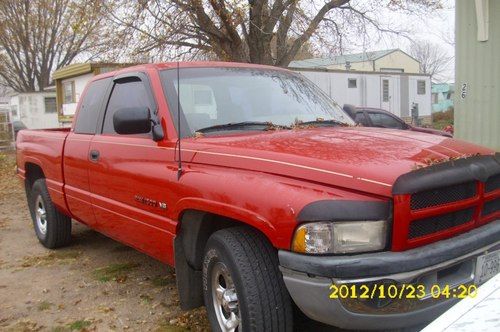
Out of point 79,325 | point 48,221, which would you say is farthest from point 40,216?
point 79,325

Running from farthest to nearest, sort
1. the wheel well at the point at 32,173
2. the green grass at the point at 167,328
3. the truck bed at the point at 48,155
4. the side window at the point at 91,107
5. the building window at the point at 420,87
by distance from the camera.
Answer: the building window at the point at 420,87 → the wheel well at the point at 32,173 → the truck bed at the point at 48,155 → the side window at the point at 91,107 → the green grass at the point at 167,328

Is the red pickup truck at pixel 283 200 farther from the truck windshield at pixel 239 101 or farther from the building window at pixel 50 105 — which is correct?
the building window at pixel 50 105

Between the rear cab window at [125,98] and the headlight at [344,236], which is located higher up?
the rear cab window at [125,98]

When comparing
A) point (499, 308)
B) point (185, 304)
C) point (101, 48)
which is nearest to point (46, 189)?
point (185, 304)

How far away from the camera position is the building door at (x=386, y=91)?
25973mm

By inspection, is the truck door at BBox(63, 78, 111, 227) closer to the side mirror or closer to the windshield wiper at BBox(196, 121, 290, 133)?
the side mirror

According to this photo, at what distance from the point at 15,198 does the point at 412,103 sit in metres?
22.9

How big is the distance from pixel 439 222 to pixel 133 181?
7.12 feet

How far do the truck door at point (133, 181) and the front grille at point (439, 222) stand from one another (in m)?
1.54

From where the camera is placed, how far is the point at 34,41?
115 ft

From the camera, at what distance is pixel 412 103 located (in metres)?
28.2

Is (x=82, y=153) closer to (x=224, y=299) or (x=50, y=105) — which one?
(x=224, y=299)

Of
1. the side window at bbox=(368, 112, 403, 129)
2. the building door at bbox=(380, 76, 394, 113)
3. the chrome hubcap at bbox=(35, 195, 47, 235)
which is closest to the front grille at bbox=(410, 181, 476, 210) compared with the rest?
the chrome hubcap at bbox=(35, 195, 47, 235)

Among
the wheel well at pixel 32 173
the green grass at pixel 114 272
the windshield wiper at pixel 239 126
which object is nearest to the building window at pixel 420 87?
the wheel well at pixel 32 173
